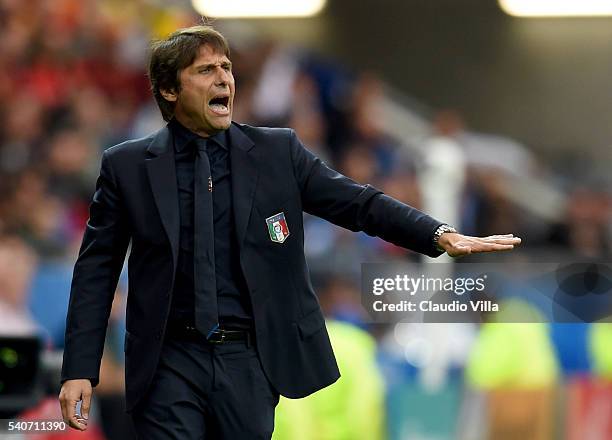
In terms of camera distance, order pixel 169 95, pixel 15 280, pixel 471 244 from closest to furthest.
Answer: pixel 471 244 → pixel 169 95 → pixel 15 280

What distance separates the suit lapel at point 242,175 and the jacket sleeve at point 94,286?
0.30 meters

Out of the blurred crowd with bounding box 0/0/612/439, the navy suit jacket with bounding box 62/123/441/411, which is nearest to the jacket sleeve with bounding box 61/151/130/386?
the navy suit jacket with bounding box 62/123/441/411

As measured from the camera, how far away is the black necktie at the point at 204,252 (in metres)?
3.13

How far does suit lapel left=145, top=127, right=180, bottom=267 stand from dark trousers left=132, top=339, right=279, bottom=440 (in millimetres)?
246

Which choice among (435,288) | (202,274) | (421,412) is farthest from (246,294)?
(421,412)

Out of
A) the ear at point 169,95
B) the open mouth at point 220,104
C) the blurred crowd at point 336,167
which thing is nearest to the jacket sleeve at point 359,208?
the open mouth at point 220,104

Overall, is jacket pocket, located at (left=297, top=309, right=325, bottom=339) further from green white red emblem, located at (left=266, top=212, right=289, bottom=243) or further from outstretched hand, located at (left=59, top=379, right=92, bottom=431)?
outstretched hand, located at (left=59, top=379, right=92, bottom=431)

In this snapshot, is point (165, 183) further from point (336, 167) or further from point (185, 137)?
point (336, 167)

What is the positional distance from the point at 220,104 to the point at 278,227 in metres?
0.35

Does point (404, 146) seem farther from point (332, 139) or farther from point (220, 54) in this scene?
point (220, 54)

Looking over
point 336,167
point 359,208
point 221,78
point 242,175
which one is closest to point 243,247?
point 242,175

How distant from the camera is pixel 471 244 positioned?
3166 mm

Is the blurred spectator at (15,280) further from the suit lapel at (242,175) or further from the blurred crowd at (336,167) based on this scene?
the suit lapel at (242,175)

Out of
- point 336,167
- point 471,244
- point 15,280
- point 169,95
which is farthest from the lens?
point 15,280
